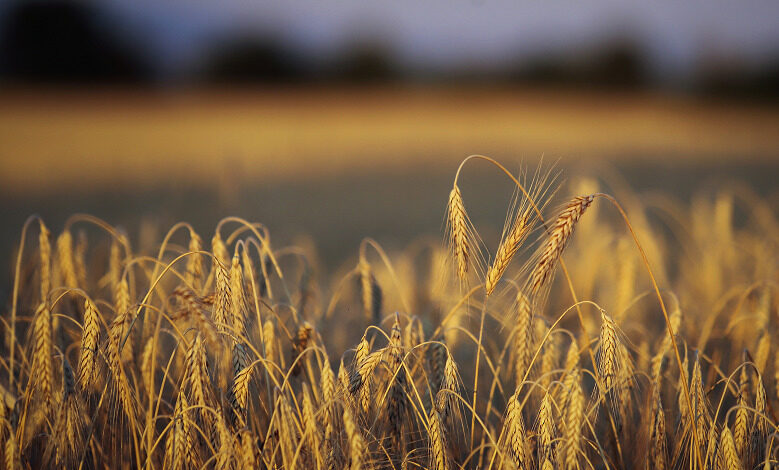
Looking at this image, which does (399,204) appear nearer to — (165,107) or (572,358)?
(572,358)

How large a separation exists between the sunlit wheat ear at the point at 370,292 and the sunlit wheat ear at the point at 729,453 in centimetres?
95

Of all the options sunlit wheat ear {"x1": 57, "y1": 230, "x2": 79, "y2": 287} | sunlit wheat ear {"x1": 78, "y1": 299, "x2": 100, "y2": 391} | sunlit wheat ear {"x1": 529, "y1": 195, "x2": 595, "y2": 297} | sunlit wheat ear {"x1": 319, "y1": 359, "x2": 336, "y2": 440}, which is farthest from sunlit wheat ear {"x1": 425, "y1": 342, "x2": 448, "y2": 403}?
sunlit wheat ear {"x1": 57, "y1": 230, "x2": 79, "y2": 287}

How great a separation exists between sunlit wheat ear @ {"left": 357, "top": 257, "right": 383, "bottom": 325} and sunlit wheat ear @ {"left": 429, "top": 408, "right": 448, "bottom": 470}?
1.82ft

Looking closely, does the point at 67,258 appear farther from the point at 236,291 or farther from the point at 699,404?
the point at 699,404

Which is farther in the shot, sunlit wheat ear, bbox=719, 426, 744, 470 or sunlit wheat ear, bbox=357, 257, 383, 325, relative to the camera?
sunlit wheat ear, bbox=357, 257, 383, 325

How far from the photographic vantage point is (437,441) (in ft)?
3.52

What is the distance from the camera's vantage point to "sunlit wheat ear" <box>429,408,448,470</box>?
1.07 metres

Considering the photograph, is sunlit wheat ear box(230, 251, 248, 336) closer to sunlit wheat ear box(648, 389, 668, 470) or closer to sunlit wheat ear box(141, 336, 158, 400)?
sunlit wheat ear box(141, 336, 158, 400)

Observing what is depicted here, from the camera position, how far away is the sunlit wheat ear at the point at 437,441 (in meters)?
1.07

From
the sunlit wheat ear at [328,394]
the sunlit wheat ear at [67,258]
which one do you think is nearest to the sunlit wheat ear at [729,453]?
the sunlit wheat ear at [328,394]

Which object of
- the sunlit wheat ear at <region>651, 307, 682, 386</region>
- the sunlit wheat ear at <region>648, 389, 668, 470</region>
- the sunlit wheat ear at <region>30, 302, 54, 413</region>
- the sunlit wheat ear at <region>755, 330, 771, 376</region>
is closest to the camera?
the sunlit wheat ear at <region>30, 302, 54, 413</region>

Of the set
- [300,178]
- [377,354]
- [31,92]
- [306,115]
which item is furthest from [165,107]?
[377,354]

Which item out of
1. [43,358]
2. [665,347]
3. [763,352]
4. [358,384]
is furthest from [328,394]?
[763,352]

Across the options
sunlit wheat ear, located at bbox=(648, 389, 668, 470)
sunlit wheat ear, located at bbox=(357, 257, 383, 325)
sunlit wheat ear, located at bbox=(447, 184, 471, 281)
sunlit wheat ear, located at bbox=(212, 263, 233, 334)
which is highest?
sunlit wheat ear, located at bbox=(447, 184, 471, 281)
